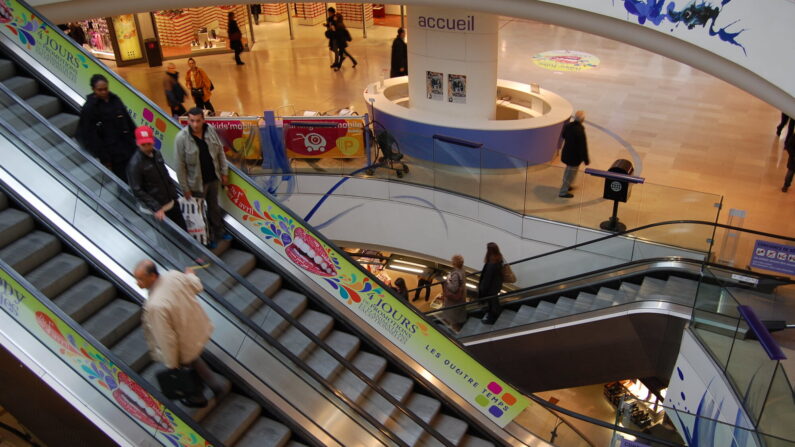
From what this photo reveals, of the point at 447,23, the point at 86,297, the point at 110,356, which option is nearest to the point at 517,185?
the point at 447,23

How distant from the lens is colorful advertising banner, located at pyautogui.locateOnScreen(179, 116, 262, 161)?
10.6m

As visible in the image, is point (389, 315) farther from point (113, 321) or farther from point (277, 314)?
point (113, 321)

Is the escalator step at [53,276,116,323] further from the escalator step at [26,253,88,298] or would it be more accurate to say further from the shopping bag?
the shopping bag

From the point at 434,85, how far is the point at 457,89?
45cm

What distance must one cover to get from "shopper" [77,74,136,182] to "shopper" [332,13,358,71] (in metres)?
11.5

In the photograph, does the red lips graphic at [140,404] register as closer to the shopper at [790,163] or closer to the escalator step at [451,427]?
the escalator step at [451,427]

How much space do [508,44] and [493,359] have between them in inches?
524

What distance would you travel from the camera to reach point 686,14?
849cm

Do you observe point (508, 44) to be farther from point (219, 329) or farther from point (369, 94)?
point (219, 329)

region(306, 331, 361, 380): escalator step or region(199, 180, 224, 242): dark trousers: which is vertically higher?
region(199, 180, 224, 242): dark trousers

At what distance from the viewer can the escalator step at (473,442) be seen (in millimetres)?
6699

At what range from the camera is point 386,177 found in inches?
440

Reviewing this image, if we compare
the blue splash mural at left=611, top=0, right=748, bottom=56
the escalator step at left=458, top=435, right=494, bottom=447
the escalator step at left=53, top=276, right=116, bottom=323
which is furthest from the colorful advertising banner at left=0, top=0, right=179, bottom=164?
the blue splash mural at left=611, top=0, right=748, bottom=56

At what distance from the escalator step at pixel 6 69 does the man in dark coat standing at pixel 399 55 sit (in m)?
8.44
